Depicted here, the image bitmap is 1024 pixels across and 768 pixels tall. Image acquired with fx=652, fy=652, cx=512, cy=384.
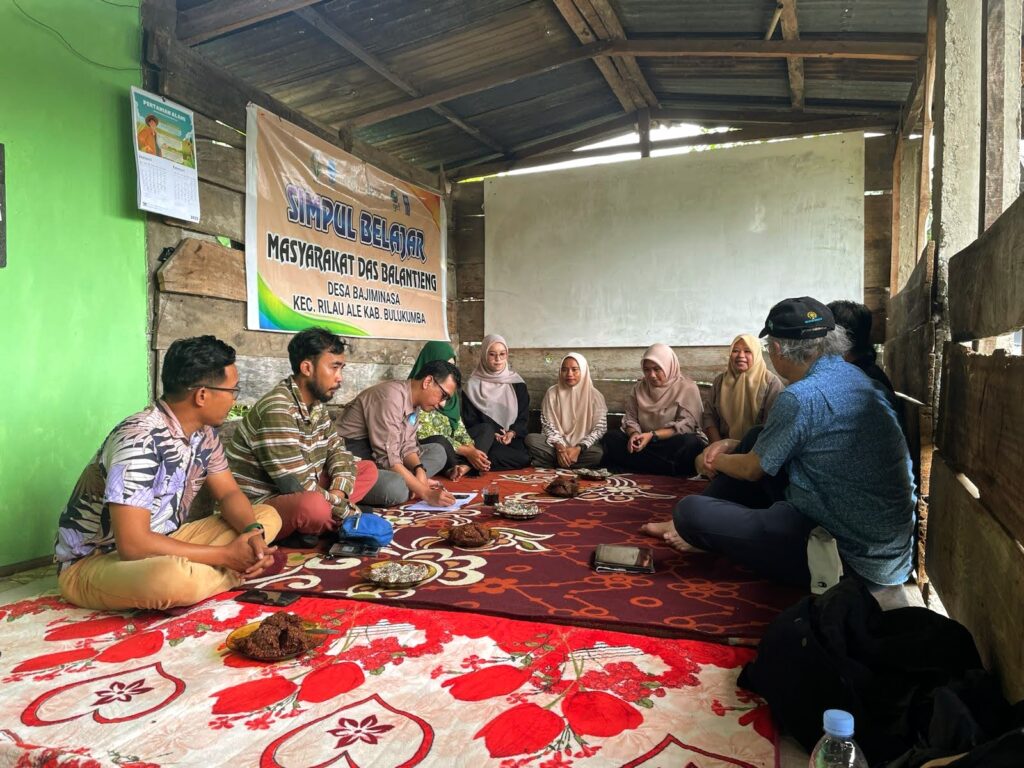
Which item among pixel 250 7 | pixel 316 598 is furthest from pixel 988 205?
pixel 250 7

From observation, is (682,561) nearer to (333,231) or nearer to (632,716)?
(632,716)

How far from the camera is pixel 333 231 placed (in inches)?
189

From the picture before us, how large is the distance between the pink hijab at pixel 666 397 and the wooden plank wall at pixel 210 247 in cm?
283

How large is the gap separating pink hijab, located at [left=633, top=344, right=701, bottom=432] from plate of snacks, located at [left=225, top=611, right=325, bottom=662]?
3870 millimetres

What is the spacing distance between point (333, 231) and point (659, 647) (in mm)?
3874

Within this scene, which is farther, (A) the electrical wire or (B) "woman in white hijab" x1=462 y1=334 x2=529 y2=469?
(B) "woman in white hijab" x1=462 y1=334 x2=529 y2=469

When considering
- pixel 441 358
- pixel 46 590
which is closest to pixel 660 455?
pixel 441 358

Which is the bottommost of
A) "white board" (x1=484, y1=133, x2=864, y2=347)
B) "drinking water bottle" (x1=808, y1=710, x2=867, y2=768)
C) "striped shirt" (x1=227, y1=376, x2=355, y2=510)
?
"drinking water bottle" (x1=808, y1=710, x2=867, y2=768)

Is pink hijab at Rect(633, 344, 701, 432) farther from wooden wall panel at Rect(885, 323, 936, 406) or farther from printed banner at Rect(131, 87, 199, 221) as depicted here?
printed banner at Rect(131, 87, 199, 221)

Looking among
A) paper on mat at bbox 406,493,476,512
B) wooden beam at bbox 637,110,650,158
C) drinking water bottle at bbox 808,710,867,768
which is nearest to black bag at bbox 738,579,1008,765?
drinking water bottle at bbox 808,710,867,768

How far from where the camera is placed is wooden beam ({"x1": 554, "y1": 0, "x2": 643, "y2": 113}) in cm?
391

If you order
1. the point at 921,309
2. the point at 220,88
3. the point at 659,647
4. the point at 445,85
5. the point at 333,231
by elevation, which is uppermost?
the point at 445,85

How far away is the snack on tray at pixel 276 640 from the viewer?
1785mm

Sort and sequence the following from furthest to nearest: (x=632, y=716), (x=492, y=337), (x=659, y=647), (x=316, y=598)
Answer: (x=492, y=337)
(x=316, y=598)
(x=659, y=647)
(x=632, y=716)
